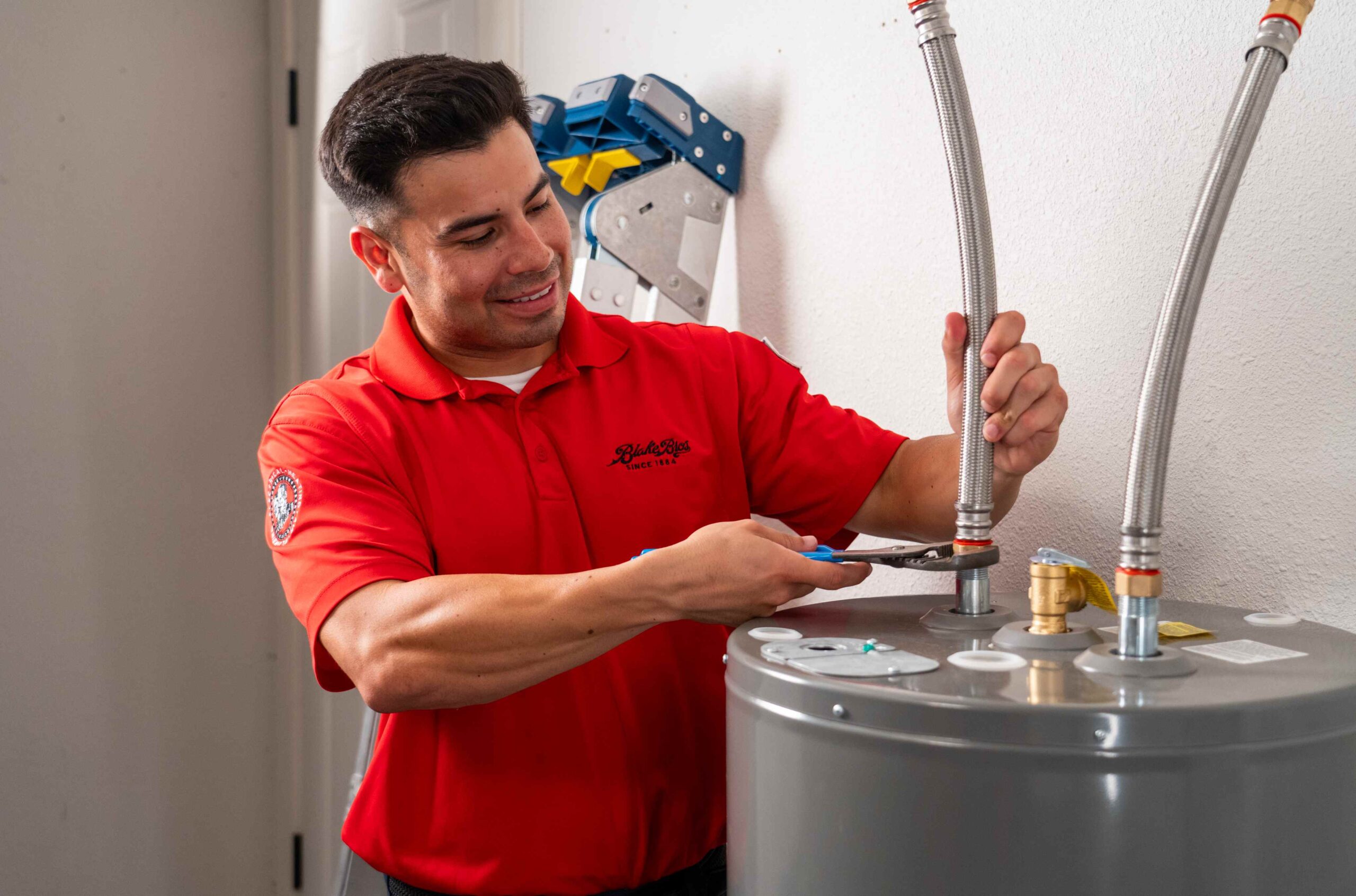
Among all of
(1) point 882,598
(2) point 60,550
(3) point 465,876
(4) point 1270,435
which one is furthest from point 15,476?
(4) point 1270,435

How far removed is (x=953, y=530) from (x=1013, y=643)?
320 millimetres

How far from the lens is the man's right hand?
0.83 meters

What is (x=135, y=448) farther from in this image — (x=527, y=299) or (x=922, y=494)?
(x=922, y=494)

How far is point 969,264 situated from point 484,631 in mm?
463

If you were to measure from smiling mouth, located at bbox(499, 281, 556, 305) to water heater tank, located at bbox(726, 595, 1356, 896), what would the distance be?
567mm

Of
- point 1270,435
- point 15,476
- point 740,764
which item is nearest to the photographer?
point 740,764

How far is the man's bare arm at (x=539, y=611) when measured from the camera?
0.83 meters

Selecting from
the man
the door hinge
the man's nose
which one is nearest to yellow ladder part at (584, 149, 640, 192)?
the man

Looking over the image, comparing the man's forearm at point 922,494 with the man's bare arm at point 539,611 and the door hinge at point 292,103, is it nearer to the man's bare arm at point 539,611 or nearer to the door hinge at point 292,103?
the man's bare arm at point 539,611

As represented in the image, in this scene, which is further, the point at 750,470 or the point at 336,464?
the point at 750,470

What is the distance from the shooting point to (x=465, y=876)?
3.27 ft

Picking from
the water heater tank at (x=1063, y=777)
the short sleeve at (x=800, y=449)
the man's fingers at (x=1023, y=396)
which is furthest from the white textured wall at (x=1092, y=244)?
the water heater tank at (x=1063, y=777)

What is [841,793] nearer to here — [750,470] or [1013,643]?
[1013,643]

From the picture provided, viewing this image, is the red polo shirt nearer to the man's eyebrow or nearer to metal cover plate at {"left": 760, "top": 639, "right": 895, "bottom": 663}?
the man's eyebrow
